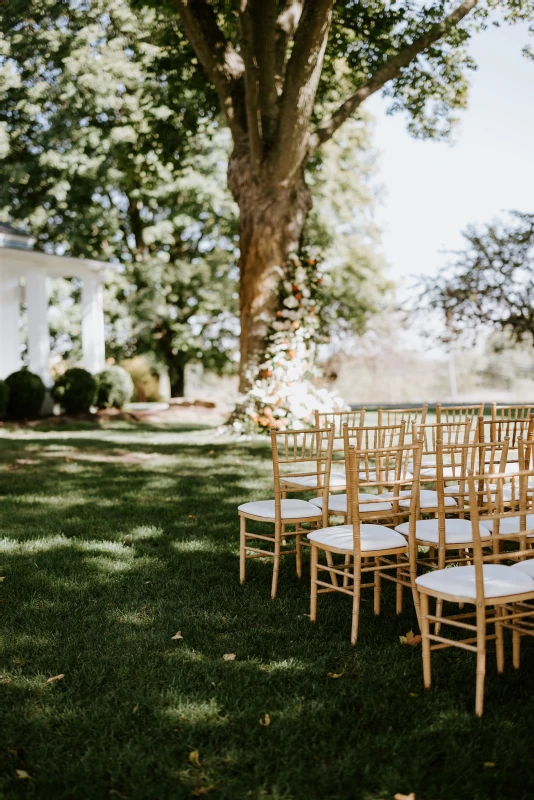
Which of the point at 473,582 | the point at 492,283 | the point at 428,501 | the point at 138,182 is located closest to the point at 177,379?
the point at 138,182

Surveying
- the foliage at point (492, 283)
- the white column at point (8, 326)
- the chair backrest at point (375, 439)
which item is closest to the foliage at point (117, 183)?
the white column at point (8, 326)

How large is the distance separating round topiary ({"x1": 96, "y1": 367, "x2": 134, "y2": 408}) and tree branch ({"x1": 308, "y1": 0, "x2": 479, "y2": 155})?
8495mm

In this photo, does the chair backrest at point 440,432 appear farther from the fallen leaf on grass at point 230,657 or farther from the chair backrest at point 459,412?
the fallen leaf on grass at point 230,657

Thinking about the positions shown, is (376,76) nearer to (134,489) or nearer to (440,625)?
(134,489)

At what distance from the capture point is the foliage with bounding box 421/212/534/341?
1493cm

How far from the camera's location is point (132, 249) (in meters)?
23.5

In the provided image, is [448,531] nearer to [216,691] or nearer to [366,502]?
[366,502]

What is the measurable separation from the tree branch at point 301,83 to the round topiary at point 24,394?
7.60 m

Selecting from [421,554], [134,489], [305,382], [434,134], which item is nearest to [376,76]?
[434,134]

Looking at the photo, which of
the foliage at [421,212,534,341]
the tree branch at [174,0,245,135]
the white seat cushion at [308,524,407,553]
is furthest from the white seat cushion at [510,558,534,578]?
the foliage at [421,212,534,341]

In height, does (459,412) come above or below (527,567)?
above

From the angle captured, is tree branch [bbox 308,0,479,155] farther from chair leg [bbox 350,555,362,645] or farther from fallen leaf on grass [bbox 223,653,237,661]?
fallen leaf on grass [bbox 223,653,237,661]

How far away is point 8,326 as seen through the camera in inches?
680

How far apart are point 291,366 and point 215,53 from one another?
502cm
